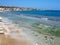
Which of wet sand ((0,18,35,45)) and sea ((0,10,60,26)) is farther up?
wet sand ((0,18,35,45))

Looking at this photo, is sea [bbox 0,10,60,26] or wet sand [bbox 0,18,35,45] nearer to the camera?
wet sand [bbox 0,18,35,45]

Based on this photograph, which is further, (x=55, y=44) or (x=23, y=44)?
(x=55, y=44)

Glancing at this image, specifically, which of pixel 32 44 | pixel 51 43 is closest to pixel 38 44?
pixel 32 44

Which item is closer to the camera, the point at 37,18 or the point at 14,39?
the point at 14,39

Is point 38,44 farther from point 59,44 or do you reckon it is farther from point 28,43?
point 59,44

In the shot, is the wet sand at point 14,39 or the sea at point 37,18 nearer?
the wet sand at point 14,39

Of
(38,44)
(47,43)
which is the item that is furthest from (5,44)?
(47,43)

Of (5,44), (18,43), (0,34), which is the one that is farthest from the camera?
(0,34)

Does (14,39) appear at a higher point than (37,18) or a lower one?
higher

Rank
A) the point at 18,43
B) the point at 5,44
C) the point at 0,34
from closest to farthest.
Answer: the point at 5,44, the point at 18,43, the point at 0,34

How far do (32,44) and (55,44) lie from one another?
131cm

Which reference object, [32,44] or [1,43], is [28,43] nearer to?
[32,44]

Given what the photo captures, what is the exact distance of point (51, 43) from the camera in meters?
9.27

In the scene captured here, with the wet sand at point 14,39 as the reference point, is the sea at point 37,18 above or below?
below
